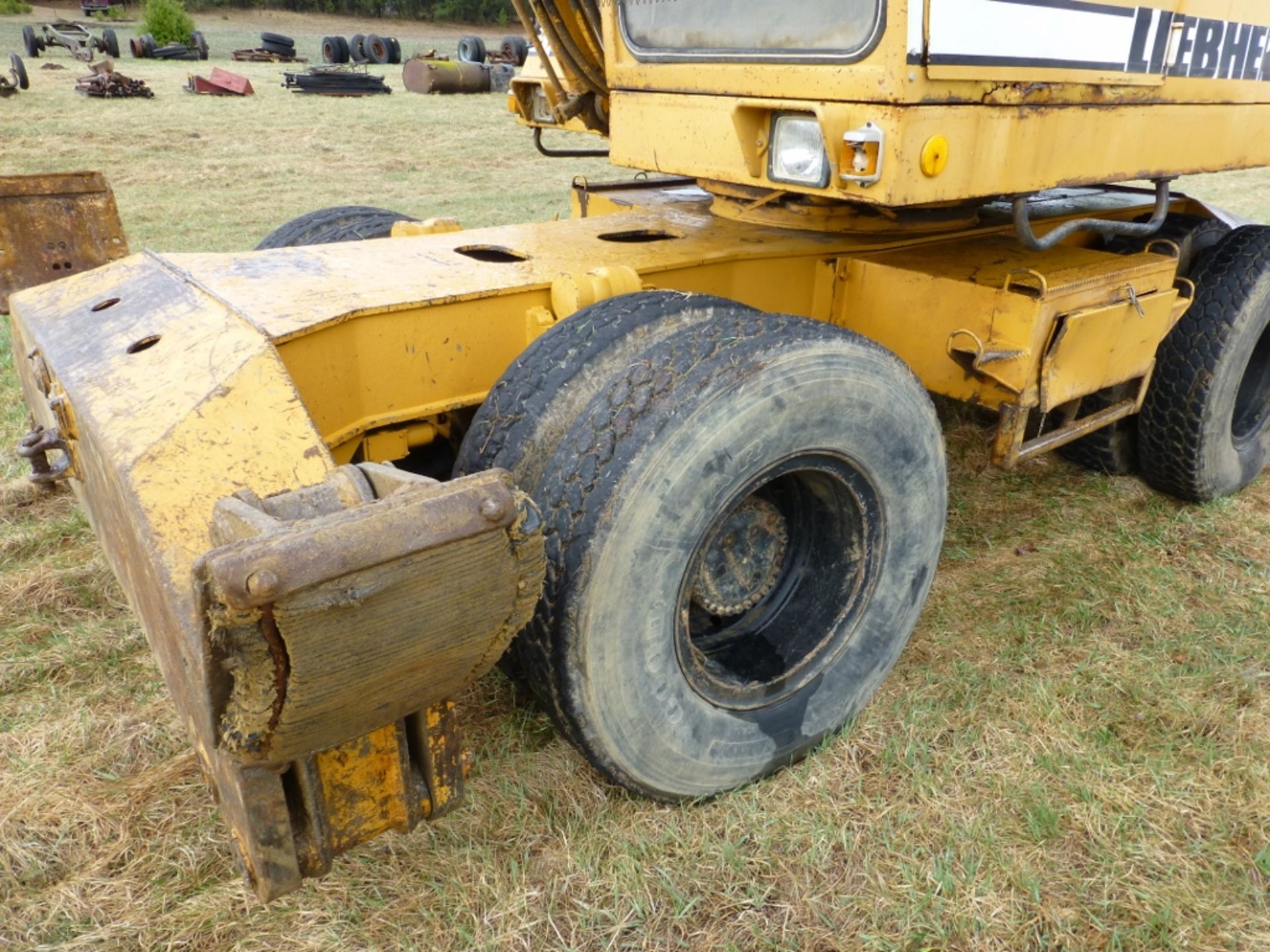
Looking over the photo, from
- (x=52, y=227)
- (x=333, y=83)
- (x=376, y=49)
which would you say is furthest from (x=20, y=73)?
(x=52, y=227)

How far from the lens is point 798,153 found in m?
2.35

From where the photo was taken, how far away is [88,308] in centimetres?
242

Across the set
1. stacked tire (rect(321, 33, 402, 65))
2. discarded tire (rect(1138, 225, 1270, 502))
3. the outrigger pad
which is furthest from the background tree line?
the outrigger pad

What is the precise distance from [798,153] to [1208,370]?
210cm

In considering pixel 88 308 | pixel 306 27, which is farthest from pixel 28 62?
pixel 88 308

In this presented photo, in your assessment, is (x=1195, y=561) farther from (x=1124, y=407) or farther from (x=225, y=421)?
(x=225, y=421)

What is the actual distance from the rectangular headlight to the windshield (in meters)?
0.15

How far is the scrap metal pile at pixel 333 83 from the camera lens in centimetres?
1805

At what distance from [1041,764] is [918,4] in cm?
182

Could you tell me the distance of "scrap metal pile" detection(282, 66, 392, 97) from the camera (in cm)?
1805

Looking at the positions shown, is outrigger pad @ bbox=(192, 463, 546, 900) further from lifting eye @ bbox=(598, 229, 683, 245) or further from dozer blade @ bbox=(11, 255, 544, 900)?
lifting eye @ bbox=(598, 229, 683, 245)

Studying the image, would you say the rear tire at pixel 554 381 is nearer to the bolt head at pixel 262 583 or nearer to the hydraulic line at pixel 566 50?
the bolt head at pixel 262 583

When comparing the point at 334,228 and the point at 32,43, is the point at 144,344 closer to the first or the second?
the point at 334,228

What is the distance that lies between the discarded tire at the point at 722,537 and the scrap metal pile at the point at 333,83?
17967mm
